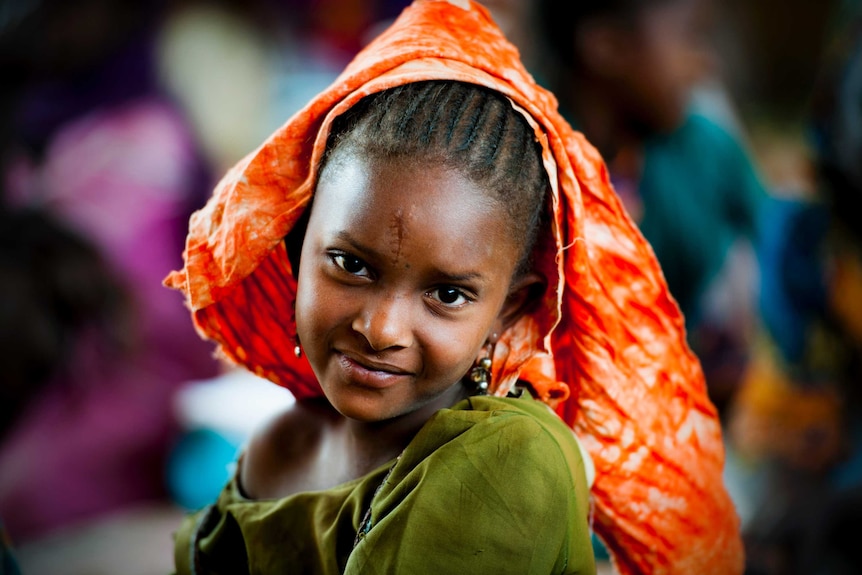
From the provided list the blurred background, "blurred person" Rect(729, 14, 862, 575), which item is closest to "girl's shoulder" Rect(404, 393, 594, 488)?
the blurred background

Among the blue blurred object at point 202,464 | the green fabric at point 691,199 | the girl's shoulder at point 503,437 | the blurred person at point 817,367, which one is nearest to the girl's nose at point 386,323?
the girl's shoulder at point 503,437

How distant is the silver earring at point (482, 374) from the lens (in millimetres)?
1080

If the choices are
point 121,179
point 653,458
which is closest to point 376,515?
point 653,458

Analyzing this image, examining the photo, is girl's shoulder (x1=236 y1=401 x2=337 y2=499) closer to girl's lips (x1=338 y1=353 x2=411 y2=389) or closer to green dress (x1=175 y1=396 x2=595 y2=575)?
green dress (x1=175 y1=396 x2=595 y2=575)

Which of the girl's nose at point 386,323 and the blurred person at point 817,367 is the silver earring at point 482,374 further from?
the blurred person at point 817,367

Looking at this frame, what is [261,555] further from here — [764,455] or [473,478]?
[764,455]

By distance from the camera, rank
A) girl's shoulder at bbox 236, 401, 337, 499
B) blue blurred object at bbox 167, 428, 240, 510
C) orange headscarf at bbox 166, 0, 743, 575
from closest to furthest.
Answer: orange headscarf at bbox 166, 0, 743, 575
girl's shoulder at bbox 236, 401, 337, 499
blue blurred object at bbox 167, 428, 240, 510

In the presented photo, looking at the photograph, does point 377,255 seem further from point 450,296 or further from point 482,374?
point 482,374

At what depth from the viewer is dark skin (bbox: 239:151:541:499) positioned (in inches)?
36.9

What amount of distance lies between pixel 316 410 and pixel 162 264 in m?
2.04

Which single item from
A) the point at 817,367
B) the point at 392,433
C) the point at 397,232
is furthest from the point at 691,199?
the point at 397,232

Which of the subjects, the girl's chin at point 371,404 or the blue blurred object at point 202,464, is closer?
the girl's chin at point 371,404

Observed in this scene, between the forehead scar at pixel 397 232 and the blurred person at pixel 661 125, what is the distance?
69.1 inches

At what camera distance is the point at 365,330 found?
0.94 metres
